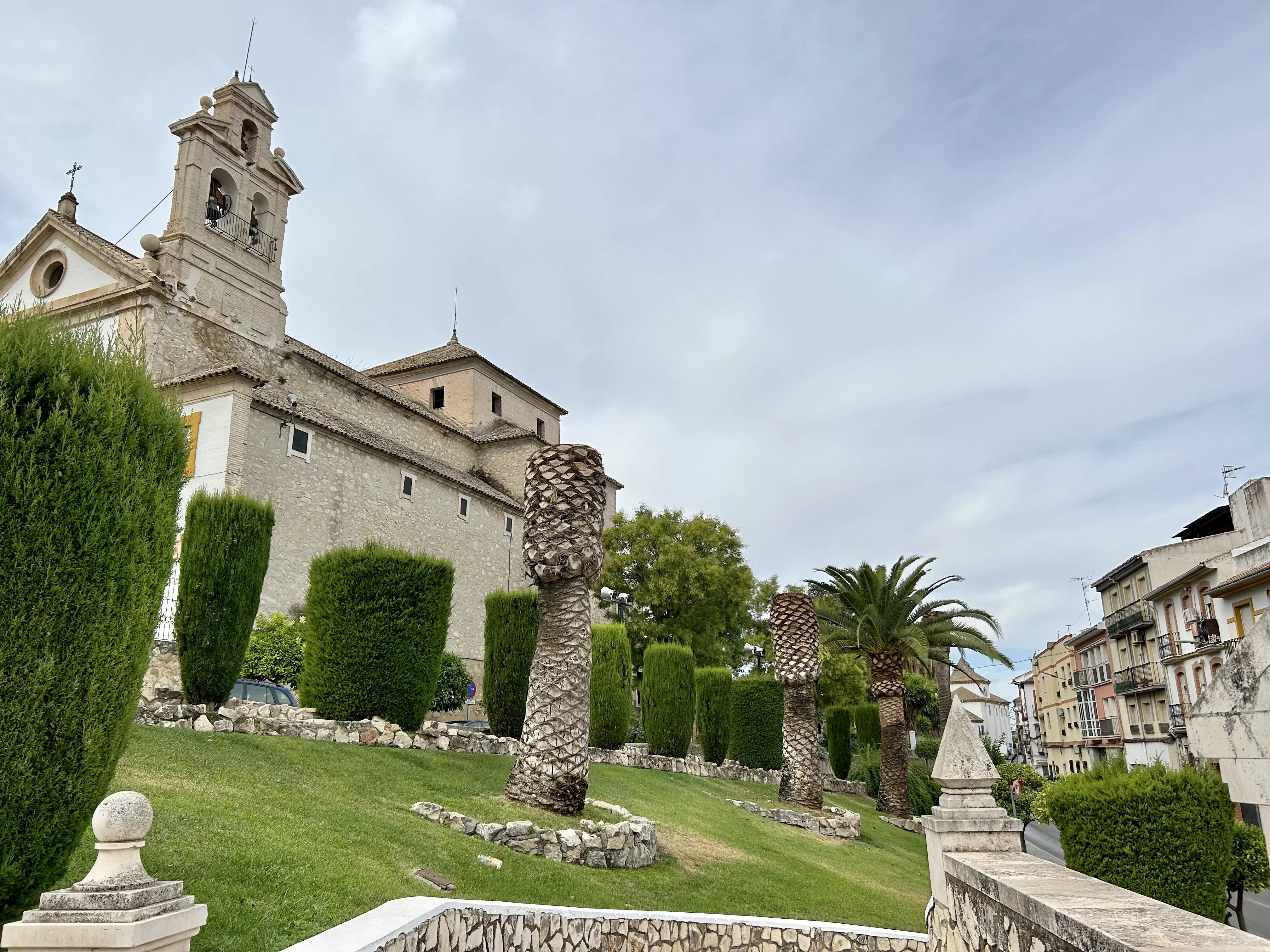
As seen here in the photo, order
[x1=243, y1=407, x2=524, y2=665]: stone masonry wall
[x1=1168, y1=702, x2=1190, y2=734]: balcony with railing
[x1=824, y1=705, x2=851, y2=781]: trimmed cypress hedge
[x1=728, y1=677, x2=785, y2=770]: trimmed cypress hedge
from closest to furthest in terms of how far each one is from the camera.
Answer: [x1=243, y1=407, x2=524, y2=665]: stone masonry wall
[x1=728, y1=677, x2=785, y2=770]: trimmed cypress hedge
[x1=824, y1=705, x2=851, y2=781]: trimmed cypress hedge
[x1=1168, y1=702, x2=1190, y2=734]: balcony with railing

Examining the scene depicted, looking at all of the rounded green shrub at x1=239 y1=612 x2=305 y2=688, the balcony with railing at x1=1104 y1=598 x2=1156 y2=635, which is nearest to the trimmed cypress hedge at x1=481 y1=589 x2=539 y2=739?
the rounded green shrub at x1=239 y1=612 x2=305 y2=688

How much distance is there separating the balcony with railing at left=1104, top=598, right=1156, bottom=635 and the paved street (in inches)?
425

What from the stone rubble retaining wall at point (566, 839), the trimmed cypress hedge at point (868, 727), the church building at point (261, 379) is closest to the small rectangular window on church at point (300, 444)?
the church building at point (261, 379)

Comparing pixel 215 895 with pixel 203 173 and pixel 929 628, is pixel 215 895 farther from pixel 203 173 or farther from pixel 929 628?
pixel 203 173

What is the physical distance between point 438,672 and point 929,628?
18.2 m

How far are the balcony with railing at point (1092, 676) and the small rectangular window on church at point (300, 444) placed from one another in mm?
43767

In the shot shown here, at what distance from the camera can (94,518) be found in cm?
487

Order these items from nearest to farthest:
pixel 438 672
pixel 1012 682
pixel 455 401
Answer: pixel 438 672 < pixel 455 401 < pixel 1012 682

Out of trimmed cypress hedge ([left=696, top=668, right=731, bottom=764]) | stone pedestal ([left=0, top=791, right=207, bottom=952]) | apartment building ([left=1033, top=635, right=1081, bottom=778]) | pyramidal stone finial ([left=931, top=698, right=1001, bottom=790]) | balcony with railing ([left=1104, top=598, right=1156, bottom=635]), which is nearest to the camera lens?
stone pedestal ([left=0, top=791, right=207, bottom=952])

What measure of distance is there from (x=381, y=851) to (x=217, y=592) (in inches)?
265

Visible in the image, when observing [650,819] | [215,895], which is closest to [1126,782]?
[650,819]

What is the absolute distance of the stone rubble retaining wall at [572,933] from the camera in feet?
15.2

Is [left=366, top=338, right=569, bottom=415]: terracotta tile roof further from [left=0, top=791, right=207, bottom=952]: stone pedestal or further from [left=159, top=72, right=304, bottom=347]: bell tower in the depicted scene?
[left=0, top=791, right=207, bottom=952]: stone pedestal

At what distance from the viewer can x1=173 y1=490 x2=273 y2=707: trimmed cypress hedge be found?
40.4 feet
